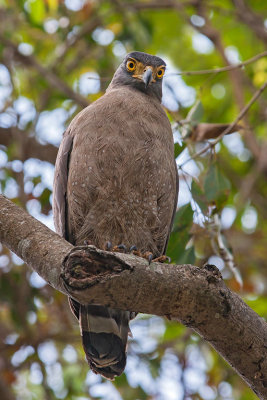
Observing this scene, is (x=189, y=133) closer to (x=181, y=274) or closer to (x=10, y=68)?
(x=181, y=274)

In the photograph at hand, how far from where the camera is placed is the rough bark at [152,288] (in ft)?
9.72

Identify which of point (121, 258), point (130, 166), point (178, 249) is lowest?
point (178, 249)

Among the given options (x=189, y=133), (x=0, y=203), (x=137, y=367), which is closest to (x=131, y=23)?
(x=189, y=133)

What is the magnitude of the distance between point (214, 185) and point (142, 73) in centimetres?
148

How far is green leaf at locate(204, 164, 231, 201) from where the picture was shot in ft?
15.5

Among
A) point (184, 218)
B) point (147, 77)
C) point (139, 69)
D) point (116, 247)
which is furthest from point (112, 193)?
point (139, 69)

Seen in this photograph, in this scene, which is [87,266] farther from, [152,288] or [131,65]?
[131,65]

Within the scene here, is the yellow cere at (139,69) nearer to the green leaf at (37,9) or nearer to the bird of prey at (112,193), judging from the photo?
the bird of prey at (112,193)

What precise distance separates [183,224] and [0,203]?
5.54 feet

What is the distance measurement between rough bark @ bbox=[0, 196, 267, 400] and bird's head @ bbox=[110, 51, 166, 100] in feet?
8.54

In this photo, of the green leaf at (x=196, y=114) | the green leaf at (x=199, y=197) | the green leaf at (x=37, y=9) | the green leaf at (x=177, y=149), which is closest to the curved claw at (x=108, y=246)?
the green leaf at (x=199, y=197)

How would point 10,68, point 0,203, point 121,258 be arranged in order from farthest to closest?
1. point 10,68
2. point 0,203
3. point 121,258

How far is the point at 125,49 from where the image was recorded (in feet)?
28.3

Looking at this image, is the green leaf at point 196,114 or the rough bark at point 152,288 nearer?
the rough bark at point 152,288
